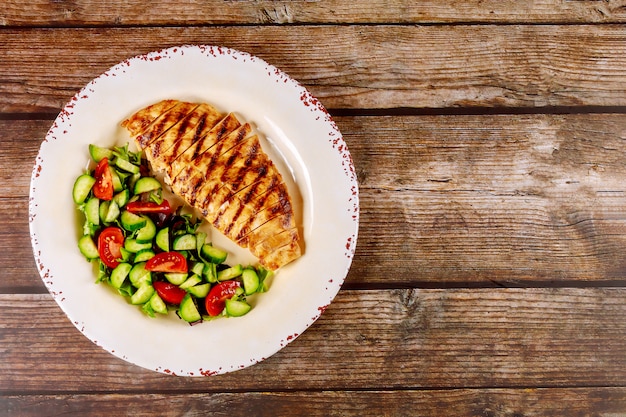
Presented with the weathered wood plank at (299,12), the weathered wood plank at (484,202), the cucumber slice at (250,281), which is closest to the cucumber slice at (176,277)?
the cucumber slice at (250,281)

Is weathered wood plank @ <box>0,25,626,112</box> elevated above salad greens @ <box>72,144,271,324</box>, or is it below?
above

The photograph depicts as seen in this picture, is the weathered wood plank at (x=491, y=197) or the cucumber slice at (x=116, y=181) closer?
the cucumber slice at (x=116, y=181)

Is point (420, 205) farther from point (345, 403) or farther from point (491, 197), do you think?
point (345, 403)

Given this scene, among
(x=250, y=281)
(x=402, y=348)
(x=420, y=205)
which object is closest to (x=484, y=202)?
(x=420, y=205)

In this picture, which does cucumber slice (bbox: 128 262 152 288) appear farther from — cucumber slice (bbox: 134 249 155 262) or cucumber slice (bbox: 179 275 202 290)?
cucumber slice (bbox: 179 275 202 290)

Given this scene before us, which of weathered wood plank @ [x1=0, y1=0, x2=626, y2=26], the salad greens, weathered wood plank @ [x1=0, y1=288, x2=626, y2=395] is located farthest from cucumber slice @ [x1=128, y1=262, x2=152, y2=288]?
weathered wood plank @ [x1=0, y1=0, x2=626, y2=26]

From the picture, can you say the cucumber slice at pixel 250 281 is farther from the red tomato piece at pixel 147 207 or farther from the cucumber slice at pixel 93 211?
the cucumber slice at pixel 93 211

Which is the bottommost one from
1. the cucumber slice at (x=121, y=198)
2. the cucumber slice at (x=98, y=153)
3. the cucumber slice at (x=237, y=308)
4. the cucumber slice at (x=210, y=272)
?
the cucumber slice at (x=237, y=308)
